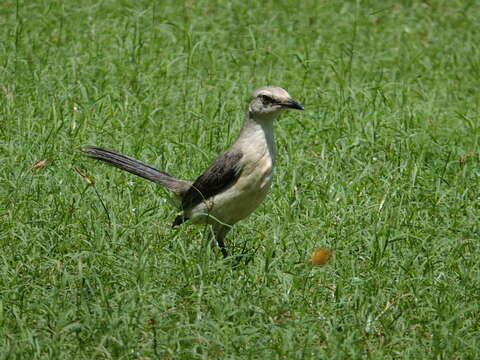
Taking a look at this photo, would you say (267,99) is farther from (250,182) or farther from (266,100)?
(250,182)

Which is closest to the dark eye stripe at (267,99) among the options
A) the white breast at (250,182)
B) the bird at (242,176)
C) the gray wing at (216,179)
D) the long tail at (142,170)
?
the bird at (242,176)

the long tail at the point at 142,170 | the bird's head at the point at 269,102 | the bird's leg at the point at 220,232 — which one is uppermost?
the bird's head at the point at 269,102

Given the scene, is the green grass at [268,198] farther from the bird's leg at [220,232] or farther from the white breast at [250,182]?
the white breast at [250,182]

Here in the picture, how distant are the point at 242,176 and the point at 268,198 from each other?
926 millimetres

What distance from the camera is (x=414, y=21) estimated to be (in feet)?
36.5

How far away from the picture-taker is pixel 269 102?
614cm

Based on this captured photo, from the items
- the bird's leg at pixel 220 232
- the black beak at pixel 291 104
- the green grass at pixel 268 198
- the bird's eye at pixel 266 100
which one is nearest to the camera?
the green grass at pixel 268 198

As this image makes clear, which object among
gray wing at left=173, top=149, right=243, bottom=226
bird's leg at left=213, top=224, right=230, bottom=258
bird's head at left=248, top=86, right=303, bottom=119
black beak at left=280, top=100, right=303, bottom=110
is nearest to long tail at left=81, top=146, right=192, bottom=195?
gray wing at left=173, top=149, right=243, bottom=226

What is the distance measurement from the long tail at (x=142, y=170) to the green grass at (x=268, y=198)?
0.23 meters

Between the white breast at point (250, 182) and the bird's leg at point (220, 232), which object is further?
the bird's leg at point (220, 232)

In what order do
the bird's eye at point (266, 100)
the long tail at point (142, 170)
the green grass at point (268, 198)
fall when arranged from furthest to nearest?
the long tail at point (142, 170)
the bird's eye at point (266, 100)
the green grass at point (268, 198)

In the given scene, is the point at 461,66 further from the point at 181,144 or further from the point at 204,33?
the point at 181,144

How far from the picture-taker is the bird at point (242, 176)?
6051mm

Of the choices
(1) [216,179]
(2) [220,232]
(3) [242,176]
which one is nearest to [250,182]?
(3) [242,176]
